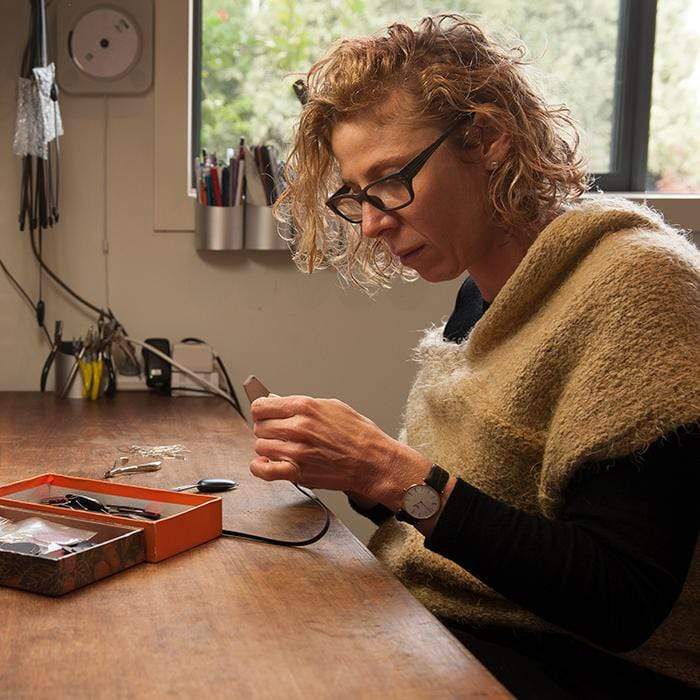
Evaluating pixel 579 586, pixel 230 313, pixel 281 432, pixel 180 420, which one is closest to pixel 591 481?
pixel 579 586

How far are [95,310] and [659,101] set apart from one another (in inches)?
65.6

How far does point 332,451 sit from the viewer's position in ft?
3.26

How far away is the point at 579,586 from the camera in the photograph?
86 cm

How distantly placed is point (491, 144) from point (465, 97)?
2.9 inches

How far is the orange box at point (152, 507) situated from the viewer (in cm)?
89

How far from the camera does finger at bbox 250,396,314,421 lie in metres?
1.02

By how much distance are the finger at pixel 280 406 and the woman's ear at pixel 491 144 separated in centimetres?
44

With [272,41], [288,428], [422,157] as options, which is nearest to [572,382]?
[288,428]

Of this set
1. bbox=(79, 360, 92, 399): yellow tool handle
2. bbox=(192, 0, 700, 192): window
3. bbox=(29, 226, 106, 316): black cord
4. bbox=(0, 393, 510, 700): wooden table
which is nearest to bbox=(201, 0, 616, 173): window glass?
bbox=(192, 0, 700, 192): window

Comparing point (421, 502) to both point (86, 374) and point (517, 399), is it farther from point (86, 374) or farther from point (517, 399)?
point (86, 374)

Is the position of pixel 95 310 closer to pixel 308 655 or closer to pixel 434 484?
pixel 434 484

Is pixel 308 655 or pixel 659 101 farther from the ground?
pixel 659 101

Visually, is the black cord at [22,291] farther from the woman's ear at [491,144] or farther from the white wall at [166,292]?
the woman's ear at [491,144]

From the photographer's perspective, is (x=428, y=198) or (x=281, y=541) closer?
(x=281, y=541)
